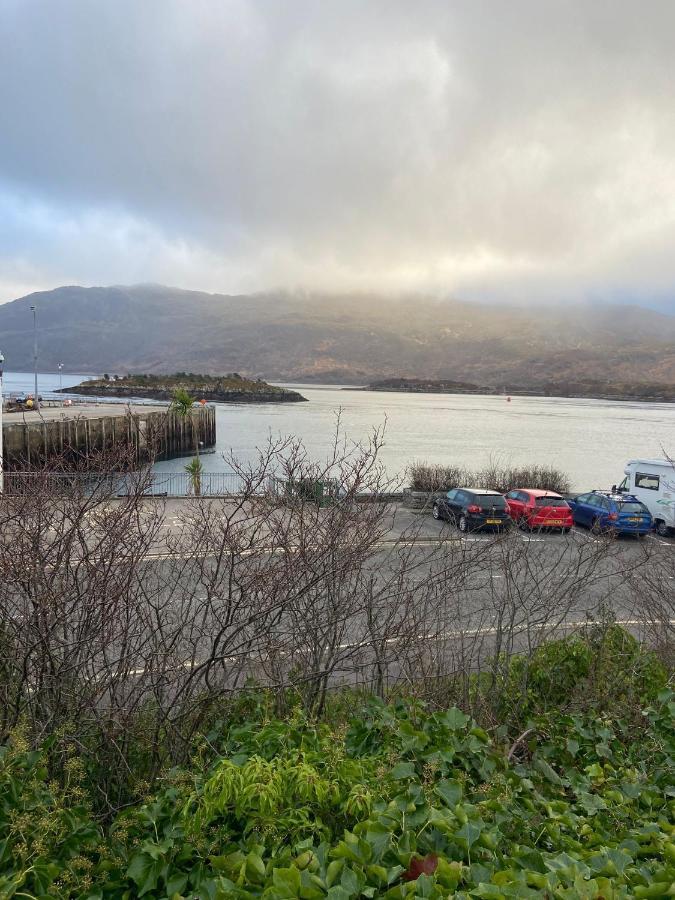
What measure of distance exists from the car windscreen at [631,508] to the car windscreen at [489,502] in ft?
12.7

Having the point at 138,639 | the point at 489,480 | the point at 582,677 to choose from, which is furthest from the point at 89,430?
the point at 582,677

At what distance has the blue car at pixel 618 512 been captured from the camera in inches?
790

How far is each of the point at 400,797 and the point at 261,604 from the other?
6.88 feet

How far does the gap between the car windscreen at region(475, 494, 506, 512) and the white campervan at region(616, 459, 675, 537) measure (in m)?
5.95

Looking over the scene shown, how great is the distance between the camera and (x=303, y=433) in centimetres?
6800

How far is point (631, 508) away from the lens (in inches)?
806

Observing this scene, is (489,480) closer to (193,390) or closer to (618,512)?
(618,512)

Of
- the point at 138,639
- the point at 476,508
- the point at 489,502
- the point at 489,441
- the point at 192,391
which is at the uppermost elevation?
the point at 192,391

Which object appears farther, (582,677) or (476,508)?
(476,508)

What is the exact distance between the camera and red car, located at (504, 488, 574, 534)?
19.5 metres

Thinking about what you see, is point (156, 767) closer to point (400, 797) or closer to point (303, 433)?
point (400, 797)

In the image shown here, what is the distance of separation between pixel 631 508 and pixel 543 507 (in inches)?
138

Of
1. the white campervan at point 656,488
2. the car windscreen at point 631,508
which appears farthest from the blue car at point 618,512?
the white campervan at point 656,488

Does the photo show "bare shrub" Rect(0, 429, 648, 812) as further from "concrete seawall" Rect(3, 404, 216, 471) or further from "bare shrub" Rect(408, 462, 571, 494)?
"bare shrub" Rect(408, 462, 571, 494)
